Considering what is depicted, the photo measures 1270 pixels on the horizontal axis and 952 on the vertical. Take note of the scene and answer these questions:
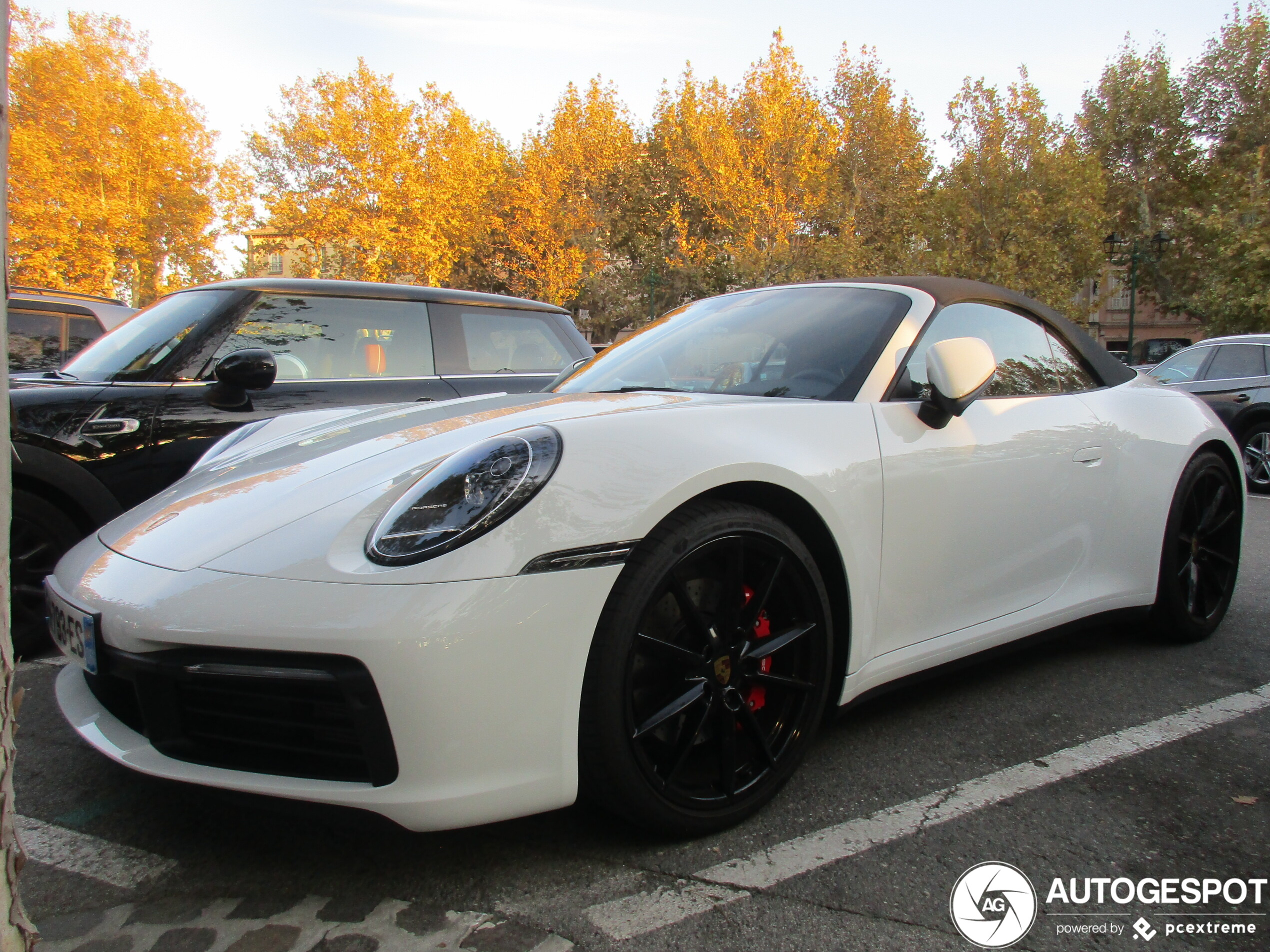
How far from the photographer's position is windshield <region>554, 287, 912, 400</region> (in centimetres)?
246

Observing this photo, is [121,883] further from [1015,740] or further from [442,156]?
[442,156]

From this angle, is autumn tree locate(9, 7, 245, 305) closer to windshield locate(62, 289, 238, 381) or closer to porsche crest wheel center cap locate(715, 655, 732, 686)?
windshield locate(62, 289, 238, 381)

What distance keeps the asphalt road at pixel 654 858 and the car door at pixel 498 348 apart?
2.70 m

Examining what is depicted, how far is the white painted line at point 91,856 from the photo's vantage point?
1.77 metres

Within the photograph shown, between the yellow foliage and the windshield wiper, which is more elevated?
the yellow foliage

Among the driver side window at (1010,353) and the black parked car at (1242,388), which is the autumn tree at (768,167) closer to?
the black parked car at (1242,388)

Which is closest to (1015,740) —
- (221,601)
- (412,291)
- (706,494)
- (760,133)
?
(706,494)

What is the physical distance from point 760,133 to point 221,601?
88.3ft

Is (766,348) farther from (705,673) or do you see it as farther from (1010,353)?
(705,673)

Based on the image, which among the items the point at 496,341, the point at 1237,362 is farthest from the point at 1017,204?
the point at 496,341

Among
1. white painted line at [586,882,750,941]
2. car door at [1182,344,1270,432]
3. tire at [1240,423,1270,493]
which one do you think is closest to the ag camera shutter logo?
white painted line at [586,882,750,941]

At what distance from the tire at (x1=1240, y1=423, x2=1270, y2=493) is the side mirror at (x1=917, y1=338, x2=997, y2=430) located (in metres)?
7.94

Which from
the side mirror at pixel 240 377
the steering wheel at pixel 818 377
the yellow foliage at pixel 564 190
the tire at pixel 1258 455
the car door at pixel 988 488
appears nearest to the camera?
the car door at pixel 988 488

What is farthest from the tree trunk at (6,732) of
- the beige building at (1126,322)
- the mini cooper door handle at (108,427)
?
the beige building at (1126,322)
